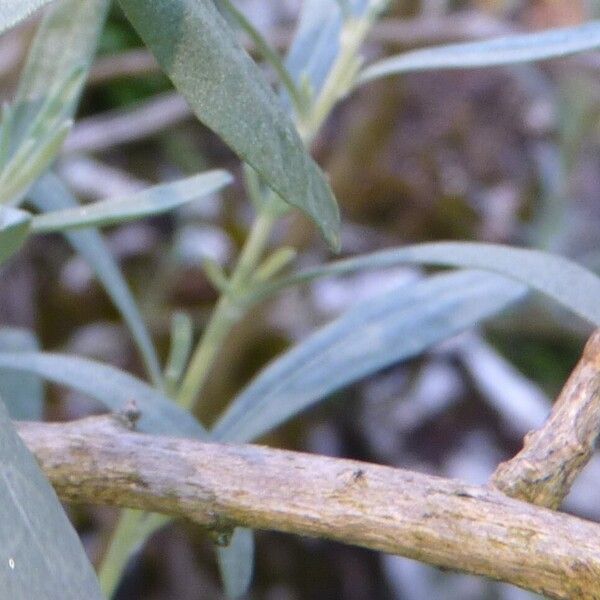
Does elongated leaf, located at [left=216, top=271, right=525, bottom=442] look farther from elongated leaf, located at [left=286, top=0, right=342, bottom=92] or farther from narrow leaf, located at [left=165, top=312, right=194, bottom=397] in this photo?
elongated leaf, located at [left=286, top=0, right=342, bottom=92]

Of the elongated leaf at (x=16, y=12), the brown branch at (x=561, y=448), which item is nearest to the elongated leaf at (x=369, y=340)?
the brown branch at (x=561, y=448)

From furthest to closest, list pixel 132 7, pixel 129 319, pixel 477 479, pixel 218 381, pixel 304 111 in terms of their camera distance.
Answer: pixel 477 479 → pixel 218 381 → pixel 129 319 → pixel 304 111 → pixel 132 7

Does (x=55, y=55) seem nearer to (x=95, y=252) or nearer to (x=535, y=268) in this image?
(x=95, y=252)

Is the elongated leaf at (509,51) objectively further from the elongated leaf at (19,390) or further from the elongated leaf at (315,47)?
the elongated leaf at (19,390)

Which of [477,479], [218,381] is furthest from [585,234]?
[218,381]

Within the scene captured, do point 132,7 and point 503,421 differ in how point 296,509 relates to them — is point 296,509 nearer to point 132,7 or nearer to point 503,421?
point 132,7

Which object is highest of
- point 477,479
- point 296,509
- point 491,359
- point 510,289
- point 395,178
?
point 296,509

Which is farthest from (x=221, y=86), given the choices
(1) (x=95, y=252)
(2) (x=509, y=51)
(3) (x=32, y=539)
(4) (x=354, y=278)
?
(4) (x=354, y=278)
